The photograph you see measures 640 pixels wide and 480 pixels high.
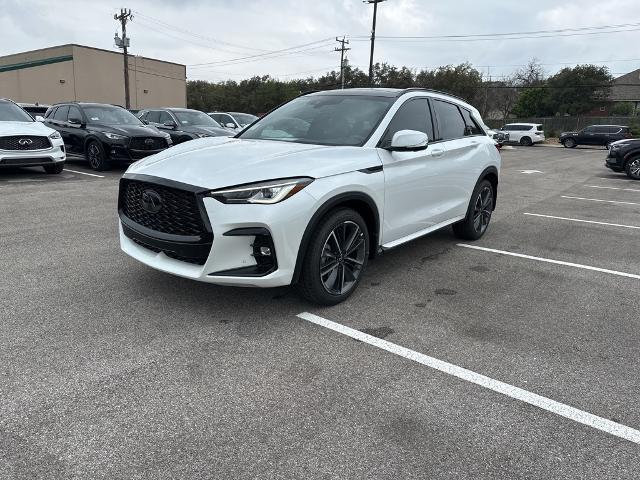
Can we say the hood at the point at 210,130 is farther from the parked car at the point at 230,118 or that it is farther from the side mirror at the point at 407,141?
the side mirror at the point at 407,141

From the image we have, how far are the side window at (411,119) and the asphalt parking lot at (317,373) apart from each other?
4.50 feet

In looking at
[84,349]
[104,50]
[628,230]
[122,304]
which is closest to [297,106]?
[122,304]

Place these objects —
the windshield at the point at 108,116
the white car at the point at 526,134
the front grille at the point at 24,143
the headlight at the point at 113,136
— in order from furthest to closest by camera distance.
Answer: the white car at the point at 526,134, the windshield at the point at 108,116, the headlight at the point at 113,136, the front grille at the point at 24,143

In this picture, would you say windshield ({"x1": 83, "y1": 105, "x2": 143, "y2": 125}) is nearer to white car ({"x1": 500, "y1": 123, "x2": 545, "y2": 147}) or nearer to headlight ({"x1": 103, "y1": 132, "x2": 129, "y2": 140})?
headlight ({"x1": 103, "y1": 132, "x2": 129, "y2": 140})

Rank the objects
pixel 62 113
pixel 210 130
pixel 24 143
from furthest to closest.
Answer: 1. pixel 210 130
2. pixel 62 113
3. pixel 24 143

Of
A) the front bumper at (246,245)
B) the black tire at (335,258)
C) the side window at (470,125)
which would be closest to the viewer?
the front bumper at (246,245)

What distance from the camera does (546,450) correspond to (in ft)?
7.78

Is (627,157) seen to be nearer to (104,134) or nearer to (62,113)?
(104,134)

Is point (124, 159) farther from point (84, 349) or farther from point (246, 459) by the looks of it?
point (246, 459)

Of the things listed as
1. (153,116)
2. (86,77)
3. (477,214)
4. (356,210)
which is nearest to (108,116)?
(153,116)

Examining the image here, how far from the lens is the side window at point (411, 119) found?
4.40 m

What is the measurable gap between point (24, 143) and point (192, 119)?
16.0 ft

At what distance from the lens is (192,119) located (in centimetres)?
1378

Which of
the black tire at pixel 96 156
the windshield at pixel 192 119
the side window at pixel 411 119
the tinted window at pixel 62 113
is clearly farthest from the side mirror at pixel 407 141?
the tinted window at pixel 62 113
